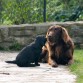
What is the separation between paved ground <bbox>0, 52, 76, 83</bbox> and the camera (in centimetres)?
830

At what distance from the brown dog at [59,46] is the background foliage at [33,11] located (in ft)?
16.4

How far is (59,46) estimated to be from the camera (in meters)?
10.8

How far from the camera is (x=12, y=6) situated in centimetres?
1641

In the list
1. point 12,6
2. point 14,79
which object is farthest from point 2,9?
point 14,79

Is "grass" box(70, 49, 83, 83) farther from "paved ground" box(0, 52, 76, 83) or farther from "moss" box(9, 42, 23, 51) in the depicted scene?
"moss" box(9, 42, 23, 51)

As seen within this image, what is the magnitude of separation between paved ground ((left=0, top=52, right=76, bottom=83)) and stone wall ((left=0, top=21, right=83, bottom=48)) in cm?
339

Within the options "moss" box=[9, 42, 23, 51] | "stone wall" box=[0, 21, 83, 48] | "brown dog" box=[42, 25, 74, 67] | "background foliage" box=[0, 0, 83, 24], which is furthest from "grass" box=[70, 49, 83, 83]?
"background foliage" box=[0, 0, 83, 24]

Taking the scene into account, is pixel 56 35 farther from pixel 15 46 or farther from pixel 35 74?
pixel 15 46

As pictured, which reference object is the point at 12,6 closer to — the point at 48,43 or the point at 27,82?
the point at 48,43

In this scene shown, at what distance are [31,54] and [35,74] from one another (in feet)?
4.45

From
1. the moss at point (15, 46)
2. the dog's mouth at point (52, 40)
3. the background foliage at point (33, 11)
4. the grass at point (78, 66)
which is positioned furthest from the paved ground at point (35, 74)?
the background foliage at point (33, 11)

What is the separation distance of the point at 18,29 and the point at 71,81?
628 centimetres

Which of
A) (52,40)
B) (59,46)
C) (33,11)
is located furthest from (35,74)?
(33,11)

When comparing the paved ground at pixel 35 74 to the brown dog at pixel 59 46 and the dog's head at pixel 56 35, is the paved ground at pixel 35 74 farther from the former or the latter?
the dog's head at pixel 56 35
